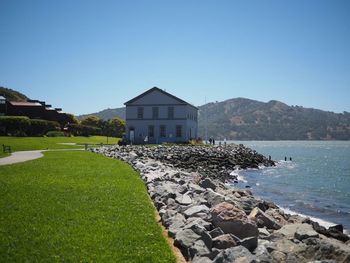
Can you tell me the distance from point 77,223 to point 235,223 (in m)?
3.75

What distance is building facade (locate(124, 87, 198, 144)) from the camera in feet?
179

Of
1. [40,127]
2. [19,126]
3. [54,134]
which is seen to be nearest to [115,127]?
[54,134]

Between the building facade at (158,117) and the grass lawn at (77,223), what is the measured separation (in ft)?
133

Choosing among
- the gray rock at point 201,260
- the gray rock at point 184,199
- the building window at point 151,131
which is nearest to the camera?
the gray rock at point 201,260

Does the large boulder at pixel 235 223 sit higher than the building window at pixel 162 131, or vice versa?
the building window at pixel 162 131

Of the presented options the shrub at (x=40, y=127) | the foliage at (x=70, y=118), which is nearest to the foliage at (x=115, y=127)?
the foliage at (x=70, y=118)

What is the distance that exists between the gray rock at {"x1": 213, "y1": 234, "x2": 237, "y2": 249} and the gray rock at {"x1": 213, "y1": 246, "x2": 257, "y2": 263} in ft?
2.93

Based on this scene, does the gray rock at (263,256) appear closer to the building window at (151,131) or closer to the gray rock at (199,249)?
the gray rock at (199,249)

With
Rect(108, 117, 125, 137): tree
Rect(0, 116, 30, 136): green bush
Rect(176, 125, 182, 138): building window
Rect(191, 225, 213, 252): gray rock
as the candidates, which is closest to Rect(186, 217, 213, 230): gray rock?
Rect(191, 225, 213, 252): gray rock

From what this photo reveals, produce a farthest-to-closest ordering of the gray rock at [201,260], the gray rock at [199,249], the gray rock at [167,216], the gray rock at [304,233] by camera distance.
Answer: the gray rock at [167,216] → the gray rock at [304,233] → the gray rock at [199,249] → the gray rock at [201,260]

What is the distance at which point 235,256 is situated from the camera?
6.25m

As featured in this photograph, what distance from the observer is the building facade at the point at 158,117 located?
5456cm

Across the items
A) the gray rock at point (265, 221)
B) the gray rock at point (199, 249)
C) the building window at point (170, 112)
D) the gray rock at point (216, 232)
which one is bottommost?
the gray rock at point (265, 221)

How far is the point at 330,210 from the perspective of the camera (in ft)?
60.7
